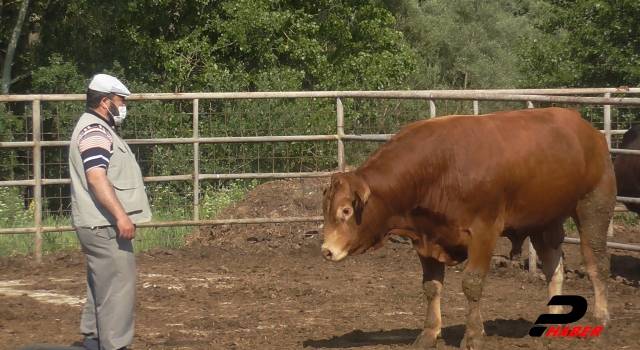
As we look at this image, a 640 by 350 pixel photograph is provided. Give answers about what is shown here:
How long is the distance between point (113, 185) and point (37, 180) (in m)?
5.10

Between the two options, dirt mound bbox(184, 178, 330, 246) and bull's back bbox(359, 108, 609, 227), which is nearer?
bull's back bbox(359, 108, 609, 227)

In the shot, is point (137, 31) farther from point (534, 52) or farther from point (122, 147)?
point (122, 147)

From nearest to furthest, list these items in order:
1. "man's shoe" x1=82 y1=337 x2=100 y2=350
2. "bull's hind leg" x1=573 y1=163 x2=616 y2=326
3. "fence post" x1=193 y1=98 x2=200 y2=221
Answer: "man's shoe" x1=82 y1=337 x2=100 y2=350
"bull's hind leg" x1=573 y1=163 x2=616 y2=326
"fence post" x1=193 y1=98 x2=200 y2=221

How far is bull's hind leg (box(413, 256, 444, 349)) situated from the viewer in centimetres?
613

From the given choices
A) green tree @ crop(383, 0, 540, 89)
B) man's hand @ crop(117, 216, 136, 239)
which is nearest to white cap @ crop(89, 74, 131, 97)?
man's hand @ crop(117, 216, 136, 239)

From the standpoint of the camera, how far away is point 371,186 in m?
5.80

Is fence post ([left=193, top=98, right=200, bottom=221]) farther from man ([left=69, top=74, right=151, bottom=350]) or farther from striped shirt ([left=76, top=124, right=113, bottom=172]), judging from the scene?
striped shirt ([left=76, top=124, right=113, bottom=172])

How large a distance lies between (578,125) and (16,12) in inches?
674

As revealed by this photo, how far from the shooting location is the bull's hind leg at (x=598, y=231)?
21.3 feet

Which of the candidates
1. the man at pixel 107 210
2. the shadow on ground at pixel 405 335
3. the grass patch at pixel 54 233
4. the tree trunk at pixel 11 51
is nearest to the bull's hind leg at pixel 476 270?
the shadow on ground at pixel 405 335

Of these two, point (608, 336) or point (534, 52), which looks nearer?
point (608, 336)

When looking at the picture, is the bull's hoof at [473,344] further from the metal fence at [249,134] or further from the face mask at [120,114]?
the metal fence at [249,134]

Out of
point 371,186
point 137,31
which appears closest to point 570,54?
point 137,31

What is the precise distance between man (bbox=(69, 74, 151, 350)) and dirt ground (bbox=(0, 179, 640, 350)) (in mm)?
1083
